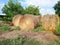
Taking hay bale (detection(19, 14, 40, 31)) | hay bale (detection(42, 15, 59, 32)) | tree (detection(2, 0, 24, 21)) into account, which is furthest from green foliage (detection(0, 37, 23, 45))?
tree (detection(2, 0, 24, 21))

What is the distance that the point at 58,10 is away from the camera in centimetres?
2656

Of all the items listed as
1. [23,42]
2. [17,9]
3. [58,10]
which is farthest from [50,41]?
[58,10]

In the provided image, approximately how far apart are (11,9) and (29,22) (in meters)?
7.42

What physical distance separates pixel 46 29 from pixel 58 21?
2.59 ft

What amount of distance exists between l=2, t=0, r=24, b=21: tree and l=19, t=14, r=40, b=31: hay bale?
6.81 meters

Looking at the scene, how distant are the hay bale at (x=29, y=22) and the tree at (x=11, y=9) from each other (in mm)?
6812

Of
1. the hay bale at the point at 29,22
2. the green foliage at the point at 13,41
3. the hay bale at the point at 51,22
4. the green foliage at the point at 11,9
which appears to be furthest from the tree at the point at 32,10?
the green foliage at the point at 13,41

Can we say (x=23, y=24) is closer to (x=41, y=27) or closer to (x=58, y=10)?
(x=41, y=27)

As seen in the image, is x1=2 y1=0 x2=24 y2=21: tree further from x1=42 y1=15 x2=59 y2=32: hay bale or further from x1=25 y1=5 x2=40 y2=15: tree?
x1=42 y1=15 x2=59 y2=32: hay bale

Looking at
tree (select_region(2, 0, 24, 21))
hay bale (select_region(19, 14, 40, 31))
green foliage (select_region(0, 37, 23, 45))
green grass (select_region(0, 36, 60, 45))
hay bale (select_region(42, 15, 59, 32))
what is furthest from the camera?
tree (select_region(2, 0, 24, 21))

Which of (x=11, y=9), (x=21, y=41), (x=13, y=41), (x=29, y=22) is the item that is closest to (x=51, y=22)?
(x=29, y=22)

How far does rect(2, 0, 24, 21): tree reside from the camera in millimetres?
20812

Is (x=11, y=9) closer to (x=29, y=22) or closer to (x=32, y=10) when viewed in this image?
(x=32, y=10)

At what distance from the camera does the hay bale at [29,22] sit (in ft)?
45.0
